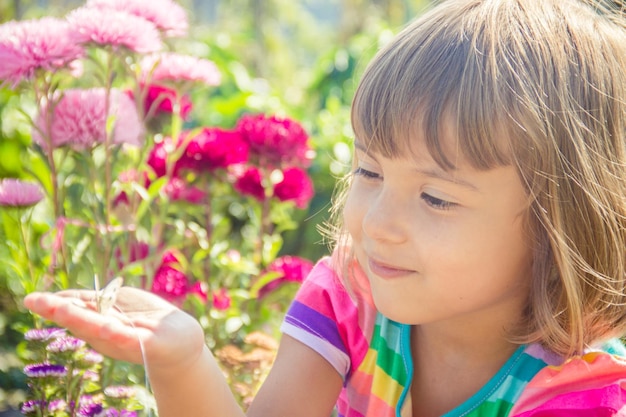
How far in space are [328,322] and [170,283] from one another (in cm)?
68

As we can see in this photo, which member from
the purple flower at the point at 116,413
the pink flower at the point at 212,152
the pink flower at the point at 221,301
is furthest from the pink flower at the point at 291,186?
the purple flower at the point at 116,413

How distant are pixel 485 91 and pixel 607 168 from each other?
0.26 metres

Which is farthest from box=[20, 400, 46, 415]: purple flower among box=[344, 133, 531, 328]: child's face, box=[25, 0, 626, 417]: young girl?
box=[344, 133, 531, 328]: child's face

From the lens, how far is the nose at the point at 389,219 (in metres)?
1.26

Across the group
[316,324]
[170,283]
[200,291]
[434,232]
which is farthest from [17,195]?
[434,232]

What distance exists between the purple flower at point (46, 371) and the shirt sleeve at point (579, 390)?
0.71m

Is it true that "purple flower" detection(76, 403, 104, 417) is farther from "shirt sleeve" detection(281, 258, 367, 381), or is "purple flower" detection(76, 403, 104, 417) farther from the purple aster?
"shirt sleeve" detection(281, 258, 367, 381)

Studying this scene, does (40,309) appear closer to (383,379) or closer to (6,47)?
(383,379)

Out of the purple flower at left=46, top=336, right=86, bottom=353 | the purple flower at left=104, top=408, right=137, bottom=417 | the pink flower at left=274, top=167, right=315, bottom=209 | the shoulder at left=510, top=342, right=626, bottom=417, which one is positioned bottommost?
the pink flower at left=274, top=167, right=315, bottom=209

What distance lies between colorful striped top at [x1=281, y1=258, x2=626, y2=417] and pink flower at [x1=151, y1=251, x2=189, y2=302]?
59 cm

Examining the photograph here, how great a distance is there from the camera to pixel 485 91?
127 cm

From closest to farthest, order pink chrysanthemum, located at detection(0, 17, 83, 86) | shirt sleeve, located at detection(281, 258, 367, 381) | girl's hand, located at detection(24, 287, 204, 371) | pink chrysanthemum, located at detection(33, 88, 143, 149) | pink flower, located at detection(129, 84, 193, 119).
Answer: girl's hand, located at detection(24, 287, 204, 371), shirt sleeve, located at detection(281, 258, 367, 381), pink chrysanthemum, located at detection(0, 17, 83, 86), pink chrysanthemum, located at detection(33, 88, 143, 149), pink flower, located at detection(129, 84, 193, 119)

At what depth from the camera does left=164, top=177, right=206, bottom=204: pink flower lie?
2.30m

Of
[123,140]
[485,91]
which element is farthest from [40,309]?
[123,140]
